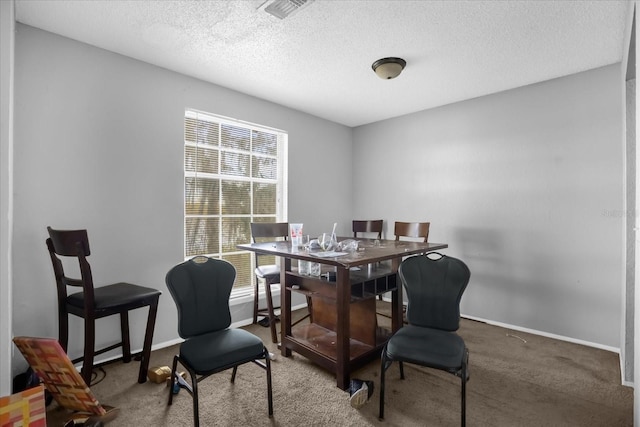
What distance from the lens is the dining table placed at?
6.94 ft

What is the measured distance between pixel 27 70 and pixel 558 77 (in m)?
4.47

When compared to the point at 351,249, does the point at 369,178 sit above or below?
above

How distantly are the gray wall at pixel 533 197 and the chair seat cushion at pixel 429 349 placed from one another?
6.07 ft

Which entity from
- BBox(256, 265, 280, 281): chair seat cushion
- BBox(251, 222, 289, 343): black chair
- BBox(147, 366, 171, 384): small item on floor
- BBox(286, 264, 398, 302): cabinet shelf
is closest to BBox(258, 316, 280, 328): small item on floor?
BBox(251, 222, 289, 343): black chair

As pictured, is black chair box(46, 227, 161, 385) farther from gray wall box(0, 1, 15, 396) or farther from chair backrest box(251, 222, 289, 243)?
chair backrest box(251, 222, 289, 243)

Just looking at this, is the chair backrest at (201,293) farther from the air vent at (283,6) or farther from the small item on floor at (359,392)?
the air vent at (283,6)

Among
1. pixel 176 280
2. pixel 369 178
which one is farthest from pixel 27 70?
pixel 369 178

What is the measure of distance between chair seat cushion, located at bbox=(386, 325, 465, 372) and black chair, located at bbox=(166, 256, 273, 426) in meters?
0.77

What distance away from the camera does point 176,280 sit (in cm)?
183

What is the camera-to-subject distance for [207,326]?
1916 mm

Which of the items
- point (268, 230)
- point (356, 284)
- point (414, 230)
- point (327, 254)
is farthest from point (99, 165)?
point (414, 230)

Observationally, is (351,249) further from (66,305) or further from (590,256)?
(590,256)

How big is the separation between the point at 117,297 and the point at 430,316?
82.6 inches

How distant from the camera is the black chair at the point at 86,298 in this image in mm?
1896
